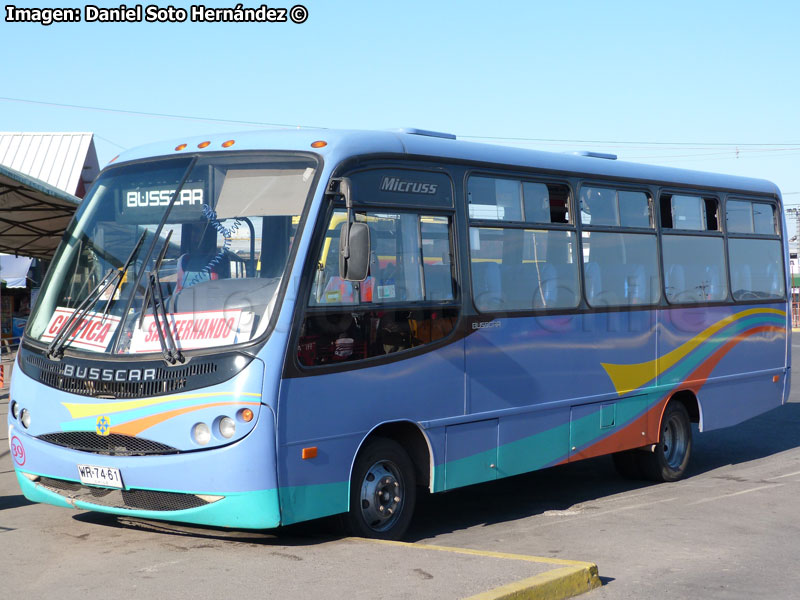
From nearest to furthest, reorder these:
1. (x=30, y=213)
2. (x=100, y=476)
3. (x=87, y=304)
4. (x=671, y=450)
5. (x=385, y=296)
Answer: (x=100, y=476)
(x=87, y=304)
(x=385, y=296)
(x=671, y=450)
(x=30, y=213)

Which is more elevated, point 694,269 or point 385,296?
point 694,269

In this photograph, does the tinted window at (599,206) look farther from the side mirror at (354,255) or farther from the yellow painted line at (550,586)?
the yellow painted line at (550,586)

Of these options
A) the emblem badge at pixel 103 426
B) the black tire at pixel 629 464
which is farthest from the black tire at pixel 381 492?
the black tire at pixel 629 464

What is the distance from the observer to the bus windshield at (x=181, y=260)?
279 inches

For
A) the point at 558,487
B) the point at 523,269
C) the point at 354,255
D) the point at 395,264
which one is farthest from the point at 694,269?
the point at 354,255

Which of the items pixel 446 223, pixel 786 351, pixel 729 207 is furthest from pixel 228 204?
pixel 786 351

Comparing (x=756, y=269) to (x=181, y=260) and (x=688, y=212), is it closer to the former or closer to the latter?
(x=688, y=212)

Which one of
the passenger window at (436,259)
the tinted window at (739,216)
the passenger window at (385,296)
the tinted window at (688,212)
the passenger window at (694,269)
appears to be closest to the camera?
the passenger window at (385,296)

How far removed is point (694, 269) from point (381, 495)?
5518 millimetres

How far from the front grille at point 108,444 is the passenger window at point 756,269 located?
7862 mm

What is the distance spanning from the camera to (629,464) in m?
11.7

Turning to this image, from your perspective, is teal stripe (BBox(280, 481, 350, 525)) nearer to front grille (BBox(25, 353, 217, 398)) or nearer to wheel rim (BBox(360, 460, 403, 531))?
wheel rim (BBox(360, 460, 403, 531))

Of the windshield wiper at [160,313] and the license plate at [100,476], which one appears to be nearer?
the windshield wiper at [160,313]

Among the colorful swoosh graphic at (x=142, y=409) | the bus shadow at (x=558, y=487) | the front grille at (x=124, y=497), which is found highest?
the colorful swoosh graphic at (x=142, y=409)
